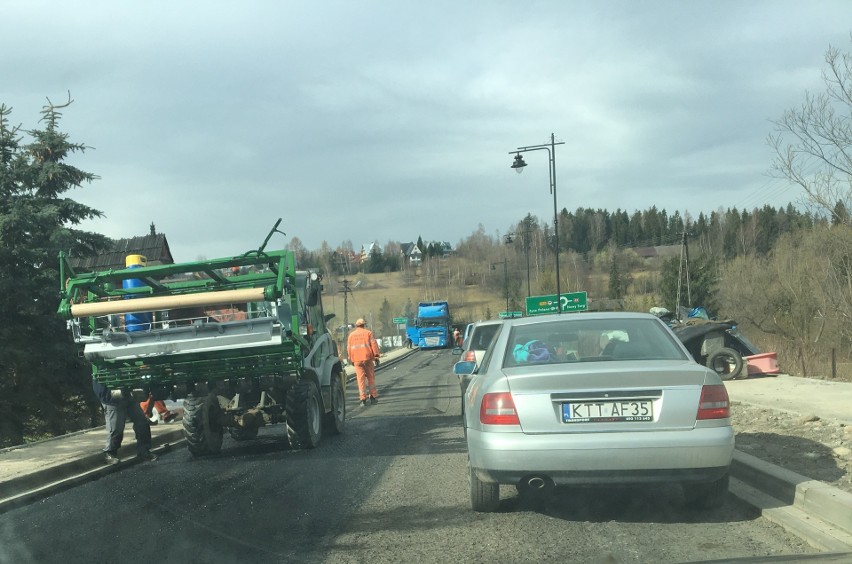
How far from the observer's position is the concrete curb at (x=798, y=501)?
5.10 meters

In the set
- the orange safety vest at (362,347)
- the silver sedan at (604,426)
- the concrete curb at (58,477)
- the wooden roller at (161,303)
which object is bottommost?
the concrete curb at (58,477)

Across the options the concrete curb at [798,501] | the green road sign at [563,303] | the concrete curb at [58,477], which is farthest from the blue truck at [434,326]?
the concrete curb at [798,501]

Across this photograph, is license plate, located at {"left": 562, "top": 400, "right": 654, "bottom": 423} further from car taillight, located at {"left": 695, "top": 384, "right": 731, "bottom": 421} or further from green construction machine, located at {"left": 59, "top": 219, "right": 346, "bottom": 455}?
green construction machine, located at {"left": 59, "top": 219, "right": 346, "bottom": 455}

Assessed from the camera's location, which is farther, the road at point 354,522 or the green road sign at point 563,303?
the green road sign at point 563,303

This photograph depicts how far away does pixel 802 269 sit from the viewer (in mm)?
36875

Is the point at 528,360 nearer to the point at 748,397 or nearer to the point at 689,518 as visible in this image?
the point at 689,518

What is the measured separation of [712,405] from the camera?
17.6 ft

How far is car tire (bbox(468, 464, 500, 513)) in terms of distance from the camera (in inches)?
235

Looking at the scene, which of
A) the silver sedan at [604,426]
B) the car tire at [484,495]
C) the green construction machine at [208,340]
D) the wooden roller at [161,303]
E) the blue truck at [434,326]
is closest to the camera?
the silver sedan at [604,426]

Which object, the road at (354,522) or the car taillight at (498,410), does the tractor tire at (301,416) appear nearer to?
the road at (354,522)

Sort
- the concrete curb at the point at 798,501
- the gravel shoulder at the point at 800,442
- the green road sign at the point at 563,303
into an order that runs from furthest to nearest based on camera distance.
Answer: the green road sign at the point at 563,303, the gravel shoulder at the point at 800,442, the concrete curb at the point at 798,501

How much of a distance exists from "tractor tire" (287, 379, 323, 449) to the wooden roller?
1.86 metres

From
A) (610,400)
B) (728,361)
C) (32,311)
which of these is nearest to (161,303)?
(610,400)

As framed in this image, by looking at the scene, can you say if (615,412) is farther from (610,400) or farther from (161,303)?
(161,303)
